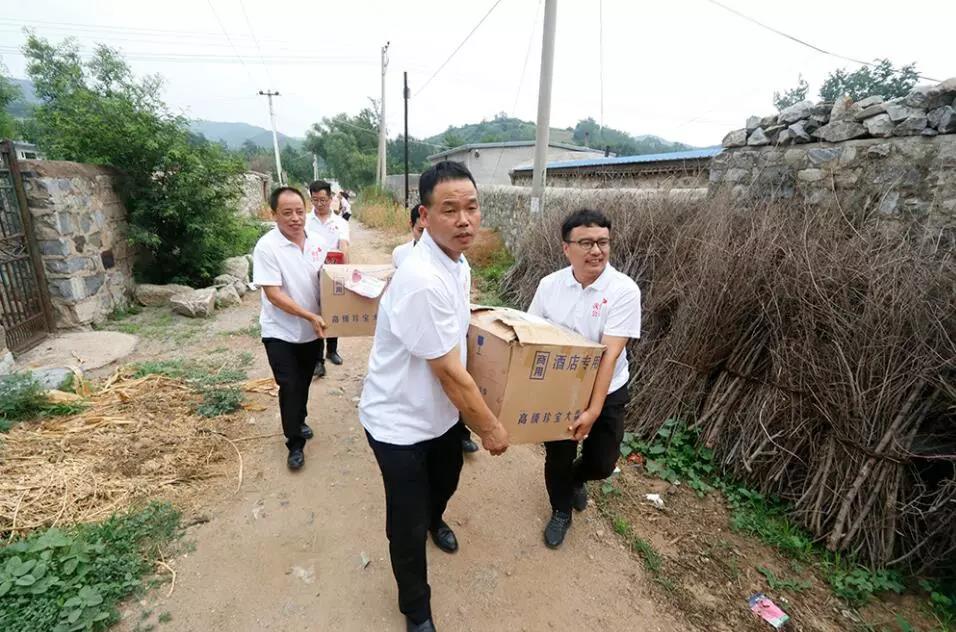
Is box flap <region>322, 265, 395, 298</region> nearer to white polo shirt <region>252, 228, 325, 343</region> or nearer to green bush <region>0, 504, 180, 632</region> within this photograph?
white polo shirt <region>252, 228, 325, 343</region>

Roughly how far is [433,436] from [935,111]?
4.08 metres

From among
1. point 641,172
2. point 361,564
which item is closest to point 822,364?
point 361,564

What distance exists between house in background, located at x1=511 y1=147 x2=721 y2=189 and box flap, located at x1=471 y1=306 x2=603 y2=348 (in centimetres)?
418

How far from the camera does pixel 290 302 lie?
2.69m

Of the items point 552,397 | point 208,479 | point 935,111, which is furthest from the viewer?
point 935,111

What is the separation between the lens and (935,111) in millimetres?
3078

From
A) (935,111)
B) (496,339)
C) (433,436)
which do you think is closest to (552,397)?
(496,339)

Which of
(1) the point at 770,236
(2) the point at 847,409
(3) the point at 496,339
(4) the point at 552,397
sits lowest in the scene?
(2) the point at 847,409

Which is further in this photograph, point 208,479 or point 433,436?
point 208,479

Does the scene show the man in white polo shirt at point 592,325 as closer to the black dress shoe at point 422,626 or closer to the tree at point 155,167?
the black dress shoe at point 422,626

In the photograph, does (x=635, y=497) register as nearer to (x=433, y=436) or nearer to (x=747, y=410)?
(x=747, y=410)

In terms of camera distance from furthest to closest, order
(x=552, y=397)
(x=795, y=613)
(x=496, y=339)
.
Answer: (x=795, y=613), (x=552, y=397), (x=496, y=339)

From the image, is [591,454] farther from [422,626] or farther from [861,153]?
[861,153]

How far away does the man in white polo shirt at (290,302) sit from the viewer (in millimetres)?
2697
